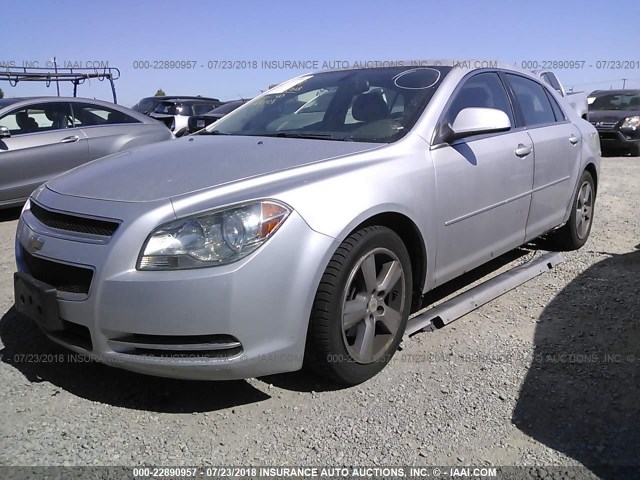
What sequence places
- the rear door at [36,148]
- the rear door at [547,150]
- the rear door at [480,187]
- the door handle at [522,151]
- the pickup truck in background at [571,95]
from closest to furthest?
the rear door at [480,187]
the door handle at [522,151]
the rear door at [547,150]
the rear door at [36,148]
the pickup truck in background at [571,95]

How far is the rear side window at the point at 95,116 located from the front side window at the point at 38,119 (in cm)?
11

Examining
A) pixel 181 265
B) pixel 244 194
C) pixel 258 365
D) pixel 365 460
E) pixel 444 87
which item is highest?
pixel 444 87

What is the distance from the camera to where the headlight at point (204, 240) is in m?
2.27

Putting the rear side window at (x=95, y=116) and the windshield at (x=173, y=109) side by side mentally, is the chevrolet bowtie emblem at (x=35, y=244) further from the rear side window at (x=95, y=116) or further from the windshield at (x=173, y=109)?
the windshield at (x=173, y=109)

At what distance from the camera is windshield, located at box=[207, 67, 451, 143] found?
3223 millimetres

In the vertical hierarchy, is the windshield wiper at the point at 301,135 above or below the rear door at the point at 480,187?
Answer: above

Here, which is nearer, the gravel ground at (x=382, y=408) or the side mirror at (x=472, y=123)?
the gravel ground at (x=382, y=408)

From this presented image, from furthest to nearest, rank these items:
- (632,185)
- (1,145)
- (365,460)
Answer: (632,185)
(1,145)
(365,460)

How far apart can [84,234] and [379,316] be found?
1.41m

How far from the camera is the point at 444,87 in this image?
335 centimetres

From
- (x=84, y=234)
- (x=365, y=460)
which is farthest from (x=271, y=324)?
(x=84, y=234)

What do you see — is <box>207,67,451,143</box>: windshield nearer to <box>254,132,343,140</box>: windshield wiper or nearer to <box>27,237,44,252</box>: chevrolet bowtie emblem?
<box>254,132,343,140</box>: windshield wiper

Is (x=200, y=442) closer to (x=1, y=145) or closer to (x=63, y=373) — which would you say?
(x=63, y=373)

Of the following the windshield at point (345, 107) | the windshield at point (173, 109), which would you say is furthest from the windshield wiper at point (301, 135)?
the windshield at point (173, 109)
